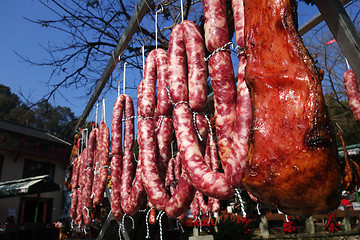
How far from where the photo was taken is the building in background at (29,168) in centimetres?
2283

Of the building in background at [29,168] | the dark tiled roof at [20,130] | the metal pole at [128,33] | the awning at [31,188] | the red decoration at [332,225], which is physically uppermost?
the dark tiled roof at [20,130]

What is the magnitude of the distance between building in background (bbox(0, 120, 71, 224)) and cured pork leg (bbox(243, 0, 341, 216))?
22.6m

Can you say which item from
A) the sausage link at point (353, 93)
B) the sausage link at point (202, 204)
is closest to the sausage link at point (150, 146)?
the sausage link at point (353, 93)

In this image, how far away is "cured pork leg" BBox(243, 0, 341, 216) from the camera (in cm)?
90

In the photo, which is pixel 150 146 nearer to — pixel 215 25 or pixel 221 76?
pixel 221 76

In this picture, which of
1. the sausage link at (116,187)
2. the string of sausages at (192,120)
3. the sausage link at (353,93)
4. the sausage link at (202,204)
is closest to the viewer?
the string of sausages at (192,120)

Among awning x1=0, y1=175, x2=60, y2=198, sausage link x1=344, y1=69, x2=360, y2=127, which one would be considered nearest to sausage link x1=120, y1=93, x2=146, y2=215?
sausage link x1=344, y1=69, x2=360, y2=127

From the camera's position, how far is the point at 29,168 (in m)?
25.8

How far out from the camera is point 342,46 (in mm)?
1878

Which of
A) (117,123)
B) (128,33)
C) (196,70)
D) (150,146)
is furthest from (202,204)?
(196,70)

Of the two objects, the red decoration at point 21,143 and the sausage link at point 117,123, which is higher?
the red decoration at point 21,143

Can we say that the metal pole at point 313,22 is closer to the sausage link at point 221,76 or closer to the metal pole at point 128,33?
the metal pole at point 128,33

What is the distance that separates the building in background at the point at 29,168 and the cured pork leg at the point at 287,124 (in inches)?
891

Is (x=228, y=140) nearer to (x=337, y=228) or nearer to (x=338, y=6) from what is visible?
(x=338, y=6)
